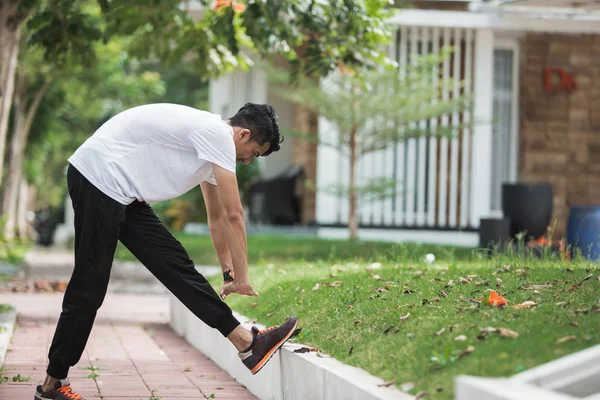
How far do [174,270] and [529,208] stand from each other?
28.6 ft

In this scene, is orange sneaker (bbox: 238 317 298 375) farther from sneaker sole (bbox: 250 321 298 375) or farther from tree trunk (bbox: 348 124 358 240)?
tree trunk (bbox: 348 124 358 240)

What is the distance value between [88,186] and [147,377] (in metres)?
1.85

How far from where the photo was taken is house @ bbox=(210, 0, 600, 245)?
1830cm

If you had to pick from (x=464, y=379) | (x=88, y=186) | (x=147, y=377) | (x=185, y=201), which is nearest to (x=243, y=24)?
(x=147, y=377)

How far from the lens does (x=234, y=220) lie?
530cm

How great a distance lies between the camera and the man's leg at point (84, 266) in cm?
541

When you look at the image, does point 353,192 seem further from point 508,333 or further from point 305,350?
point 508,333

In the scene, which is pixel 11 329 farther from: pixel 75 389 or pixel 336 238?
pixel 336 238

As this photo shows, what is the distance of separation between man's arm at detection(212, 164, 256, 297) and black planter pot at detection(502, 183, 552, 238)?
28.4 ft

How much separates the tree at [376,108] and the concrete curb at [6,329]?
791 centimetres

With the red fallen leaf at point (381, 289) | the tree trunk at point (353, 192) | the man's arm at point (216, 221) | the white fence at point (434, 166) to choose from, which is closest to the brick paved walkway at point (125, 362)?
the man's arm at point (216, 221)

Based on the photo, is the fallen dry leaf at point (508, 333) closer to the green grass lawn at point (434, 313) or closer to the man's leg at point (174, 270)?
the green grass lawn at point (434, 313)

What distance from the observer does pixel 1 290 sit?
1298 centimetres

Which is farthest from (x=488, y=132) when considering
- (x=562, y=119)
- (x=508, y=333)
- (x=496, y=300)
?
(x=508, y=333)
